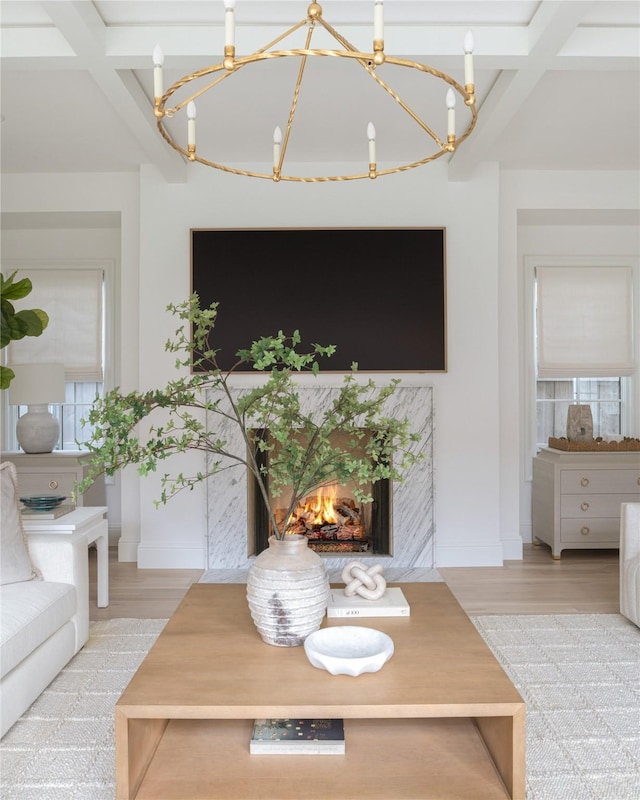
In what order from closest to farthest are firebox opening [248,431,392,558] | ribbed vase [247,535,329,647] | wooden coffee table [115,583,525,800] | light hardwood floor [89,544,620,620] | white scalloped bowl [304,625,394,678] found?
wooden coffee table [115,583,525,800] → white scalloped bowl [304,625,394,678] → ribbed vase [247,535,329,647] → light hardwood floor [89,544,620,620] → firebox opening [248,431,392,558]

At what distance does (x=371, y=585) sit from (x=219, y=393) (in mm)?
2501

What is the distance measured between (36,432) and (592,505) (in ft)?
12.9

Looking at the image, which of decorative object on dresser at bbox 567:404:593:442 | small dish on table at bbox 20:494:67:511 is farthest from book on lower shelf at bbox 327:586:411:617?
decorative object on dresser at bbox 567:404:593:442

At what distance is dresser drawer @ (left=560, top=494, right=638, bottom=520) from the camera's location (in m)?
4.61

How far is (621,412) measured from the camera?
5.31 m

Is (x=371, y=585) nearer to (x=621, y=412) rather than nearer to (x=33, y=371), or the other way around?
(x=33, y=371)

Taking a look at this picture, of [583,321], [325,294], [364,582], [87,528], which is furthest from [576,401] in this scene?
[87,528]

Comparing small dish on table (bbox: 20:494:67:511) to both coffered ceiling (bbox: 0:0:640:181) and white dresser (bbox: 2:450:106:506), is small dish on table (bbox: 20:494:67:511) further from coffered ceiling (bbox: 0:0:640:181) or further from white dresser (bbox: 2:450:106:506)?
coffered ceiling (bbox: 0:0:640:181)

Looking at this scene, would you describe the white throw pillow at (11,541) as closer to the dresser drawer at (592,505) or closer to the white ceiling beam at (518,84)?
the white ceiling beam at (518,84)

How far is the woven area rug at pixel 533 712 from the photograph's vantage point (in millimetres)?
1920

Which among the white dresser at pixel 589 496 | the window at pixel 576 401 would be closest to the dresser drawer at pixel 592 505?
the white dresser at pixel 589 496

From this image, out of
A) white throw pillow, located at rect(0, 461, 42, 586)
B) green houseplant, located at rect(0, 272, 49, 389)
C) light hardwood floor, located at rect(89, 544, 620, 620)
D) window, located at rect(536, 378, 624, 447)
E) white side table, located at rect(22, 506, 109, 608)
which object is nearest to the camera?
white throw pillow, located at rect(0, 461, 42, 586)

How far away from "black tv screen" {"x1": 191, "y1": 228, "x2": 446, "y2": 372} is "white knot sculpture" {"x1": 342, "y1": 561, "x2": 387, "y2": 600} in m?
2.32

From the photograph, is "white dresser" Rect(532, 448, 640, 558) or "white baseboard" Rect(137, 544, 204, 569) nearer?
"white baseboard" Rect(137, 544, 204, 569)
